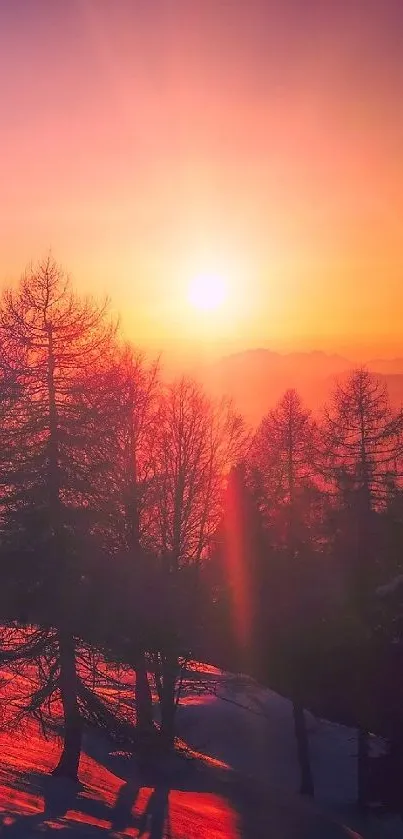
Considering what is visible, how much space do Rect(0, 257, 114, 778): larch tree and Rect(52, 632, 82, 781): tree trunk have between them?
0.07 feet

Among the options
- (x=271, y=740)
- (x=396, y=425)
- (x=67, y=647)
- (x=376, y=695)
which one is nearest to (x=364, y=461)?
(x=396, y=425)

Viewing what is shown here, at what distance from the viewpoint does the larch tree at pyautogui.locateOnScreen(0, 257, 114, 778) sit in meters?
16.1

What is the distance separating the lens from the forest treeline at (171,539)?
16.2 m

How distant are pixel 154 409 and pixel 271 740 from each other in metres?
14.0

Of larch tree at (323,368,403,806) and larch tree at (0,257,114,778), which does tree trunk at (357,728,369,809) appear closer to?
larch tree at (323,368,403,806)

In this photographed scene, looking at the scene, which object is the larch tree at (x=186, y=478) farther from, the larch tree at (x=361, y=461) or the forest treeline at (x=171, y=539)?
the larch tree at (x=361, y=461)

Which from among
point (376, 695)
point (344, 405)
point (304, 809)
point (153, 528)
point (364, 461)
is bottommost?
point (304, 809)

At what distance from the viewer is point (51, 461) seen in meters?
16.4

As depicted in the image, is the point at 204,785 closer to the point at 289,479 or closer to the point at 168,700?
the point at 168,700

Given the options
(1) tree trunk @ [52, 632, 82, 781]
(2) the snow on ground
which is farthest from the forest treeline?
(2) the snow on ground

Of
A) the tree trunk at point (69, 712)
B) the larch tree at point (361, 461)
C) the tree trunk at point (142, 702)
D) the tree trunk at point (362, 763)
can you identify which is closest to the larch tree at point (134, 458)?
the tree trunk at point (142, 702)

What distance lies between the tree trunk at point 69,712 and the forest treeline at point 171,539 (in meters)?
0.04

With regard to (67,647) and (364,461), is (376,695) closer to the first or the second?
(364,461)

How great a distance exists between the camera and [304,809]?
62.4 feet
